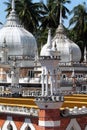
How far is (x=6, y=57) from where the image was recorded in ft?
188


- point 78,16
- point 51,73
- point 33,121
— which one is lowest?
point 33,121

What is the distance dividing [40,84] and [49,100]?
27.4 metres

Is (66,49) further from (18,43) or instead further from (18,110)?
(18,110)

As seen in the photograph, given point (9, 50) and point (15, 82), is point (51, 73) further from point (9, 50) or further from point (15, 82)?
point (9, 50)

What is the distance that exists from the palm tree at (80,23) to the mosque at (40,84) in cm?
1815

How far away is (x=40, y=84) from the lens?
49.7 metres

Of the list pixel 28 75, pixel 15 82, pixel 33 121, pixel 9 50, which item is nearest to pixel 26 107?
pixel 33 121

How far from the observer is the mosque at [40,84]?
22984 mm

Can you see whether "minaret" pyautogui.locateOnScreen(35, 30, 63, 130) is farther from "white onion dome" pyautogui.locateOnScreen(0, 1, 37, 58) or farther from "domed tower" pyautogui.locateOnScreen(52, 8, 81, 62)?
"white onion dome" pyautogui.locateOnScreen(0, 1, 37, 58)

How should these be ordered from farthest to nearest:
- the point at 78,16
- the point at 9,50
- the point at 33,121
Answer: the point at 78,16
the point at 9,50
the point at 33,121

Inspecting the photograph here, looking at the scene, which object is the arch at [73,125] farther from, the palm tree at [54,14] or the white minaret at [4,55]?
the palm tree at [54,14]

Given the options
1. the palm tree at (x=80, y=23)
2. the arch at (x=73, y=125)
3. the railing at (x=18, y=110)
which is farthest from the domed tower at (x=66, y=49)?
the arch at (x=73, y=125)

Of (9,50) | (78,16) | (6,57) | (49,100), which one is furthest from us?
(78,16)

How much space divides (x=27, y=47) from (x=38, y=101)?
134 feet
